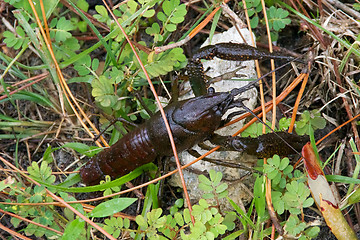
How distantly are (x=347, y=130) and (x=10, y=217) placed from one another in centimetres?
367

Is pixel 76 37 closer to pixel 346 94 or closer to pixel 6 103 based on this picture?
pixel 6 103

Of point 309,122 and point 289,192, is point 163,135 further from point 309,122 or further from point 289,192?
point 309,122

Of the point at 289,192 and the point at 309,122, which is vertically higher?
the point at 309,122

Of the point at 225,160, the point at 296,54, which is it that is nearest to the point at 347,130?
the point at 296,54

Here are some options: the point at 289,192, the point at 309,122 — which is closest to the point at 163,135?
the point at 289,192

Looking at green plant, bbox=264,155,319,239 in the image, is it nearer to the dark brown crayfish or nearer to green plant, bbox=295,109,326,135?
green plant, bbox=295,109,326,135

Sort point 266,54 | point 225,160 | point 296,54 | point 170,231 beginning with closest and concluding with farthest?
point 170,231 → point 266,54 → point 225,160 → point 296,54

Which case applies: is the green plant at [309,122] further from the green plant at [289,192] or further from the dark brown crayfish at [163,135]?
the dark brown crayfish at [163,135]

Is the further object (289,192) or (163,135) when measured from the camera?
(163,135)

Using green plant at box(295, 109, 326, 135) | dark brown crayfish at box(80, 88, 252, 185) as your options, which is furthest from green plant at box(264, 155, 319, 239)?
A: dark brown crayfish at box(80, 88, 252, 185)

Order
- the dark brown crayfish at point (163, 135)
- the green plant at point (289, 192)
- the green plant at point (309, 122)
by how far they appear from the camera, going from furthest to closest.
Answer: the green plant at point (309, 122) → the dark brown crayfish at point (163, 135) → the green plant at point (289, 192)

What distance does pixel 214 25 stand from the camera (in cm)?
426

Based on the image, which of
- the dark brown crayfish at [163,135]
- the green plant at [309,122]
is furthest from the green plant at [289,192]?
the dark brown crayfish at [163,135]

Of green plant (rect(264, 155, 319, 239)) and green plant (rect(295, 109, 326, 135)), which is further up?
green plant (rect(295, 109, 326, 135))
